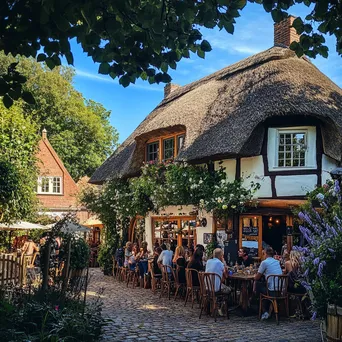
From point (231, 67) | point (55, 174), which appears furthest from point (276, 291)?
point (55, 174)

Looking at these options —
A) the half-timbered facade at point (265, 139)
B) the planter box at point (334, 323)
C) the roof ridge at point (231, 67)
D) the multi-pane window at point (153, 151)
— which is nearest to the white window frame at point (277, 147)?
the half-timbered facade at point (265, 139)

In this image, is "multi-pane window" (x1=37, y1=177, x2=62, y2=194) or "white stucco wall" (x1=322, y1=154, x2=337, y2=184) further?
"multi-pane window" (x1=37, y1=177, x2=62, y2=194)

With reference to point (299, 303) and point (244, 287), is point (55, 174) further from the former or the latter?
point (299, 303)

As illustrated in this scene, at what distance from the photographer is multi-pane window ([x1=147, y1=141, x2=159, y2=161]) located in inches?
655

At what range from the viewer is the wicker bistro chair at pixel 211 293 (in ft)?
28.5

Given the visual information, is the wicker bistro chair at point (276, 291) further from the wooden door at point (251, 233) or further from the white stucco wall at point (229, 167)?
the white stucco wall at point (229, 167)

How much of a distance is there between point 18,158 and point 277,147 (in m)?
8.41

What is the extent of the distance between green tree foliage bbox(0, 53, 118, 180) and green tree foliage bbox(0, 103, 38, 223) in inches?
648

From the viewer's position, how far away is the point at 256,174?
1298 cm

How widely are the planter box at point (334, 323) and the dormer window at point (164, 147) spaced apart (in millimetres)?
9627

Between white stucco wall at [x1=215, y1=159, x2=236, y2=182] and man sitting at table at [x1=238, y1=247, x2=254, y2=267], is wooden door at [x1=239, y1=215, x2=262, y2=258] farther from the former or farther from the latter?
white stucco wall at [x1=215, y1=159, x2=236, y2=182]

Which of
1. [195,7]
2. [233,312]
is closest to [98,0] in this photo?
[195,7]

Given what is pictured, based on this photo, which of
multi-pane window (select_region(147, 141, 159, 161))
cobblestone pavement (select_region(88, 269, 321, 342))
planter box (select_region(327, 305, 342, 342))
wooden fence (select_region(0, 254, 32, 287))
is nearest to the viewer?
planter box (select_region(327, 305, 342, 342))

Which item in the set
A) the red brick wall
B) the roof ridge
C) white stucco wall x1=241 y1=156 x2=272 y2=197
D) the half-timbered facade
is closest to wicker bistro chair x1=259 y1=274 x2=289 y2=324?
the half-timbered facade
